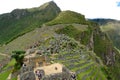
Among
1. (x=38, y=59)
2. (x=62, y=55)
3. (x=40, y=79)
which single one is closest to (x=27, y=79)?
(x=40, y=79)

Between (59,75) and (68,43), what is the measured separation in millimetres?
65129

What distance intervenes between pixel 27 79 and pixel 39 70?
337cm

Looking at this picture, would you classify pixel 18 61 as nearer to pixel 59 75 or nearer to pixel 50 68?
pixel 50 68

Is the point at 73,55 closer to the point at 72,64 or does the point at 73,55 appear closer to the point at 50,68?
the point at 72,64

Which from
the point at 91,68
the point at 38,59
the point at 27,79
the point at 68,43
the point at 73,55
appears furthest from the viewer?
the point at 68,43

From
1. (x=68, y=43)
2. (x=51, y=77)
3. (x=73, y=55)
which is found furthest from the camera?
(x=68, y=43)

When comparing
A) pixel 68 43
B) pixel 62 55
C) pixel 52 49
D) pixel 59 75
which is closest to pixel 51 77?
pixel 59 75

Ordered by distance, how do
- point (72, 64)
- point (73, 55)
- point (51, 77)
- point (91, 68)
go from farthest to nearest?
point (73, 55), point (91, 68), point (72, 64), point (51, 77)

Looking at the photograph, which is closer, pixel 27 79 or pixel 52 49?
pixel 27 79

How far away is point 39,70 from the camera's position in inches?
2630

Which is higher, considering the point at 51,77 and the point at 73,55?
the point at 51,77

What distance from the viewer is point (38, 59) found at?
259 ft

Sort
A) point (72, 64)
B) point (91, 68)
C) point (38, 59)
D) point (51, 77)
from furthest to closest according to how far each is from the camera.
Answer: point (91, 68), point (72, 64), point (38, 59), point (51, 77)

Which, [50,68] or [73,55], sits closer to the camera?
[50,68]
